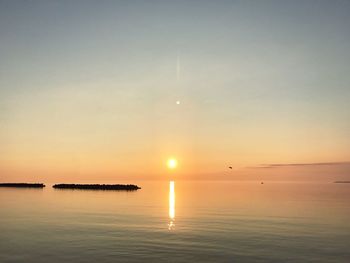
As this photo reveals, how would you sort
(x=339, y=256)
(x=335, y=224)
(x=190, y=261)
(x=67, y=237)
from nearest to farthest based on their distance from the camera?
(x=190, y=261) → (x=339, y=256) → (x=67, y=237) → (x=335, y=224)

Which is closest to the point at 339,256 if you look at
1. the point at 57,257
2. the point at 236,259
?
the point at 236,259

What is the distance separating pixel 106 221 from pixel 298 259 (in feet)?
101

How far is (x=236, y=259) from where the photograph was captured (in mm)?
Result: 28828

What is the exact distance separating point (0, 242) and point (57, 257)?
9.66 m

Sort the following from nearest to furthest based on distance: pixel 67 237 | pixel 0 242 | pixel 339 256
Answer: pixel 339 256 → pixel 0 242 → pixel 67 237

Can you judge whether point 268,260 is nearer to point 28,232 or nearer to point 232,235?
point 232,235

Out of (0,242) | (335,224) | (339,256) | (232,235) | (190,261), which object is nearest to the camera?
(190,261)

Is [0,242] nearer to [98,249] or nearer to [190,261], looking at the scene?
[98,249]

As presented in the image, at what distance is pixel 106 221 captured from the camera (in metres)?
52.4

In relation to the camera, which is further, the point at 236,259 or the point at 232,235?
the point at 232,235

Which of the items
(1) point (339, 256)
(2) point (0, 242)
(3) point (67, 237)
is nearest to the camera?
(1) point (339, 256)

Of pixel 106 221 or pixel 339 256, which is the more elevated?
pixel 106 221

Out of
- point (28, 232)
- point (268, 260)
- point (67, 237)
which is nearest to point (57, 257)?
point (67, 237)

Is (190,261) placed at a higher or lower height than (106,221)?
lower
